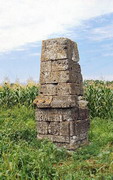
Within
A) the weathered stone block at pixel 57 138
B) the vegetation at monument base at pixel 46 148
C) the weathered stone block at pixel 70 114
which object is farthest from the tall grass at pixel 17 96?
the weathered stone block at pixel 70 114

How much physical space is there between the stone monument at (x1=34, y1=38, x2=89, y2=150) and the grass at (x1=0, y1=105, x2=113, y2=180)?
41cm

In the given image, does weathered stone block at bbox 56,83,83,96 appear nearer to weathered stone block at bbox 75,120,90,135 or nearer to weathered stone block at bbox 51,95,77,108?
weathered stone block at bbox 51,95,77,108

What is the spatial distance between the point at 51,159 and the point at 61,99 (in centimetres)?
216

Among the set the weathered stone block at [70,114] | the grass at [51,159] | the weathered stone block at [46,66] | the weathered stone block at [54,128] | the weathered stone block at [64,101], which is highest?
the weathered stone block at [46,66]

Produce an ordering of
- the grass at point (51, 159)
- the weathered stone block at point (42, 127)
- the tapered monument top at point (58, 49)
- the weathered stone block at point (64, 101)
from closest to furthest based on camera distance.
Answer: the grass at point (51, 159) < the weathered stone block at point (64, 101) < the tapered monument top at point (58, 49) < the weathered stone block at point (42, 127)

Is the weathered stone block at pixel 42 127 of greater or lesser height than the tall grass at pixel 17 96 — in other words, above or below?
below

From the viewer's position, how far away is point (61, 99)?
907 centimetres

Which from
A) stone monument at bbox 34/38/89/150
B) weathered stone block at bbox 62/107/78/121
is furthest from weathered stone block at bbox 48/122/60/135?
weathered stone block at bbox 62/107/78/121

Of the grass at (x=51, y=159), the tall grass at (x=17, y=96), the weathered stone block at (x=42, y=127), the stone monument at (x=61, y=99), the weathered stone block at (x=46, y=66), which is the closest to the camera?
the grass at (x=51, y=159)

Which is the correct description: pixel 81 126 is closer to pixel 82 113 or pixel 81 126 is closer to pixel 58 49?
pixel 82 113

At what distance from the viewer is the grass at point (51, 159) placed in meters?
6.21

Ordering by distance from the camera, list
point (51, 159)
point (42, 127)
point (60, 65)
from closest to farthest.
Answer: point (51, 159) < point (60, 65) < point (42, 127)

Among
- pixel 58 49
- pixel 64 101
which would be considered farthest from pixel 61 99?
pixel 58 49

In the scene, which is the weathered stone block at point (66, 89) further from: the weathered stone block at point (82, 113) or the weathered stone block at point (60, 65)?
the weathered stone block at point (82, 113)
